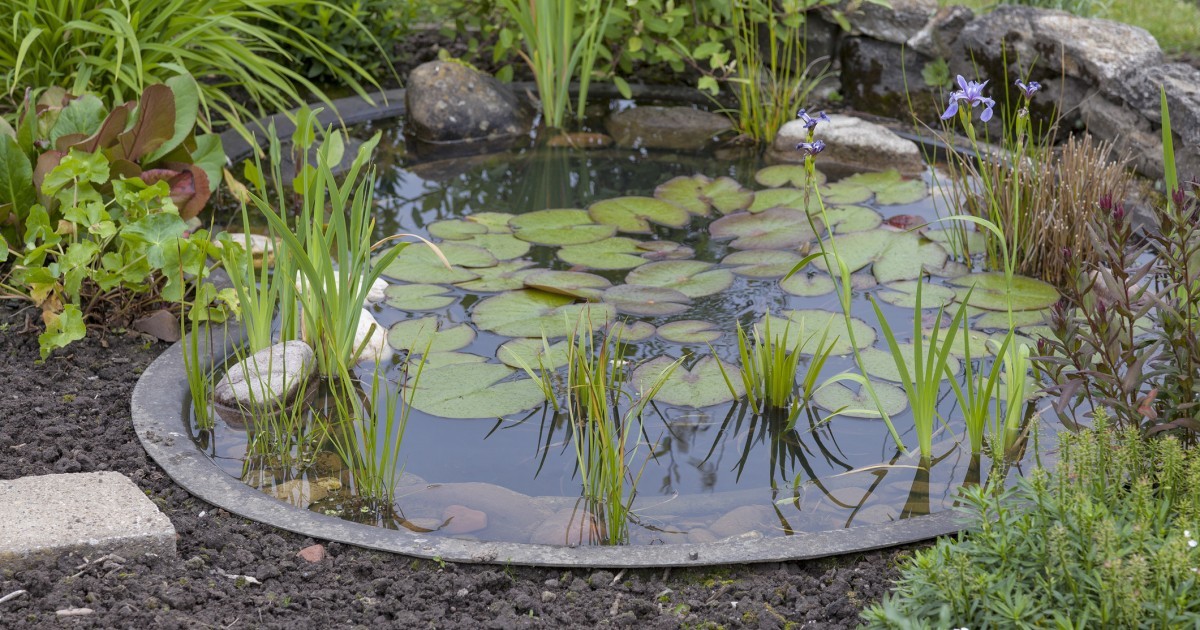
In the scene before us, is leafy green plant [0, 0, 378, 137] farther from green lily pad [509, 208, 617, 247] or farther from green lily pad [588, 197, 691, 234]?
green lily pad [588, 197, 691, 234]

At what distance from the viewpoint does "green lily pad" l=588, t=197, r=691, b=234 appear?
3680 millimetres

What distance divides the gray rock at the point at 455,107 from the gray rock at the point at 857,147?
3.92ft

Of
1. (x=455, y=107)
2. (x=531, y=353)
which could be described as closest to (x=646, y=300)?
(x=531, y=353)

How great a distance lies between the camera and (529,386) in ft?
8.66

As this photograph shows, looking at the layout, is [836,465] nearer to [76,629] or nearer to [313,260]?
[313,260]

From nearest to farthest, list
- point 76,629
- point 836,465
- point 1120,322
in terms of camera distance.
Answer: point 76,629 → point 1120,322 → point 836,465

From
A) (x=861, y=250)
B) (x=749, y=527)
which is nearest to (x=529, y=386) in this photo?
(x=749, y=527)

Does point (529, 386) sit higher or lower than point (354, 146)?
lower

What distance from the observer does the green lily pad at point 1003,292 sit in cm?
301

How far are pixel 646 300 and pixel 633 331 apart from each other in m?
0.19

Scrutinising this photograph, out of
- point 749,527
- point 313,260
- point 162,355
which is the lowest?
point 749,527

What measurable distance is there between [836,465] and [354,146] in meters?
2.60

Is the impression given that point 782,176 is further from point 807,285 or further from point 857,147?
point 807,285

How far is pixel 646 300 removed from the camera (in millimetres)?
3061
